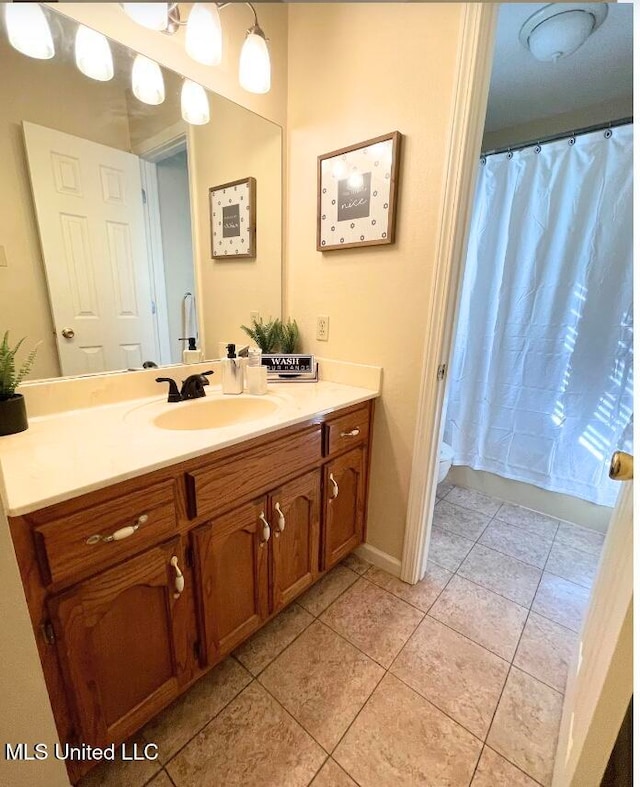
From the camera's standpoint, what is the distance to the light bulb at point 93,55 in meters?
1.10

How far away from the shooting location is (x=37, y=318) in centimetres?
114

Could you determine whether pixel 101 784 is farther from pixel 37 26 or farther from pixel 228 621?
pixel 37 26

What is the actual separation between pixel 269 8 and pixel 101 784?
2.60 metres

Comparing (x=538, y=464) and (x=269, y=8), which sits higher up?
(x=269, y=8)

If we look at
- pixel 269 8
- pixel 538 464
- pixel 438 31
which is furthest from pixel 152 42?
pixel 538 464

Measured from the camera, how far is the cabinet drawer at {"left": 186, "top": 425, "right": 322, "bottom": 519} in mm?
1002

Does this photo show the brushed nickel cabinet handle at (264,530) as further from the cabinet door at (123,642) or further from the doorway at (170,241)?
the doorway at (170,241)

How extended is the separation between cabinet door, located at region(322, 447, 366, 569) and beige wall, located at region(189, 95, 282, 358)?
2.34 feet

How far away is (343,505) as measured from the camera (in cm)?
156

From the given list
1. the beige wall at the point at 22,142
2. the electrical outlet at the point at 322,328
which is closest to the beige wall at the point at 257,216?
the electrical outlet at the point at 322,328

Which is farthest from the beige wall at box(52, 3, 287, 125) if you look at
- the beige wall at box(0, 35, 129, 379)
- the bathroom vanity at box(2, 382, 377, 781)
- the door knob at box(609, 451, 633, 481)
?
the door knob at box(609, 451, 633, 481)

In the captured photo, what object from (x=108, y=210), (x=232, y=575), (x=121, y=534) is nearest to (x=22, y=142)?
(x=108, y=210)

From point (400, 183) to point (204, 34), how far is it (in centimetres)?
79

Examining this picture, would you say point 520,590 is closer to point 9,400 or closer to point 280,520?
point 280,520
